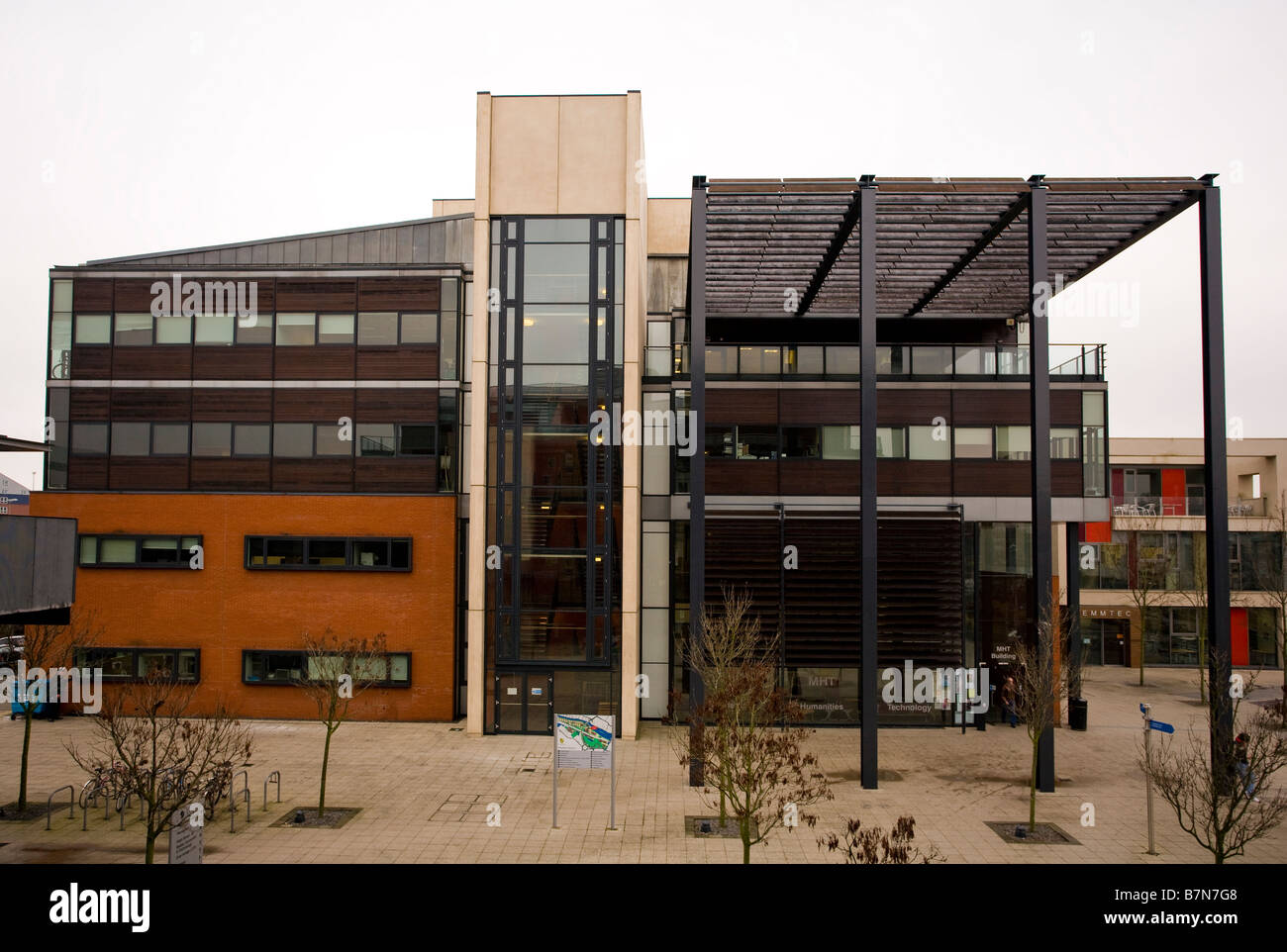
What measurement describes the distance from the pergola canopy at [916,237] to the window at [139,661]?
65.8 ft

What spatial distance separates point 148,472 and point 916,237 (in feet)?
79.8

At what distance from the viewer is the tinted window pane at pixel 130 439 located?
27891 millimetres

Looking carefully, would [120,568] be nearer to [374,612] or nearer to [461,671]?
[374,612]

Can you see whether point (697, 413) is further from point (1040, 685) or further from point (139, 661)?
point (139, 661)

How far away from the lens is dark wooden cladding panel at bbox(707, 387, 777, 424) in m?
27.5

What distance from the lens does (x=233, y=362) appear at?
27.7m

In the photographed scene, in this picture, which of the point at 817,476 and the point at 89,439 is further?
the point at 89,439

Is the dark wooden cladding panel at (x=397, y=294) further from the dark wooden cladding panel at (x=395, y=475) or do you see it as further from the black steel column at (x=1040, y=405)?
the black steel column at (x=1040, y=405)

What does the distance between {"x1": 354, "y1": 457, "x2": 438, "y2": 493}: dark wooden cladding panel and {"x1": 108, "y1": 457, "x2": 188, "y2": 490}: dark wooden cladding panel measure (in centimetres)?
573

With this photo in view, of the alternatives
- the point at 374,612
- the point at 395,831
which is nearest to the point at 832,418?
the point at 374,612

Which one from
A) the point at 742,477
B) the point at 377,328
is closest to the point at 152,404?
the point at 377,328

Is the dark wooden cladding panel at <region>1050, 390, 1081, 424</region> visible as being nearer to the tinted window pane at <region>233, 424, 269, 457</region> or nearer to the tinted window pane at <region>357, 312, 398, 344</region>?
the tinted window pane at <region>357, 312, 398, 344</region>

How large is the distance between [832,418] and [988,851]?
14352mm

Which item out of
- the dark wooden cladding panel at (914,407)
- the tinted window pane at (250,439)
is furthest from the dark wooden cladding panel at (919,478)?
the tinted window pane at (250,439)
